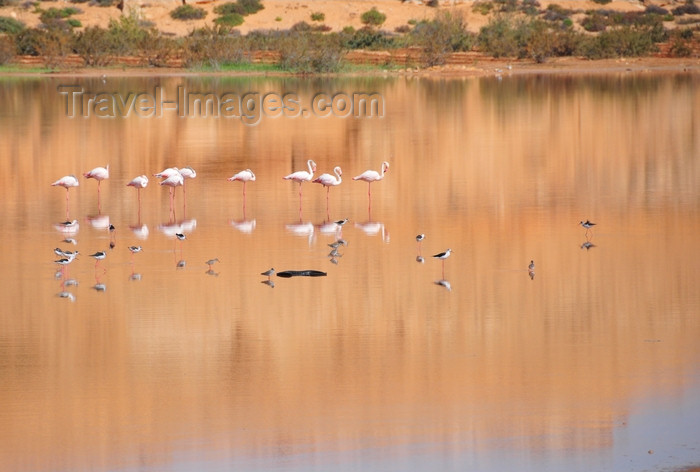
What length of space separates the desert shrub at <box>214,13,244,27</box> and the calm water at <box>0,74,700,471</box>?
155 ft

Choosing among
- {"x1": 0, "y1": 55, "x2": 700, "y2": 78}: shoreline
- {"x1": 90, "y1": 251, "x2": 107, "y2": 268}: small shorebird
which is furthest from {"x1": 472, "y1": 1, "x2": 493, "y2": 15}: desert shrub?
{"x1": 90, "y1": 251, "x2": 107, "y2": 268}: small shorebird

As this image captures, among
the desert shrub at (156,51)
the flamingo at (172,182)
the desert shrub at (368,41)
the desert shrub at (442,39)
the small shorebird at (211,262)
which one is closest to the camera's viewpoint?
the small shorebird at (211,262)

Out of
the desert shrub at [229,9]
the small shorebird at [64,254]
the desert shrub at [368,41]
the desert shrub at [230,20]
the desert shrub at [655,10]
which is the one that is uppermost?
the desert shrub at [229,9]

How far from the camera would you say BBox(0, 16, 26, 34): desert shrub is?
62.0 meters

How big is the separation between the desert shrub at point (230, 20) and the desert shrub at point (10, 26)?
9.62 m

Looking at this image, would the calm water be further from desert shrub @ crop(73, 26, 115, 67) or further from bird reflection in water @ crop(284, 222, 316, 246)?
desert shrub @ crop(73, 26, 115, 67)

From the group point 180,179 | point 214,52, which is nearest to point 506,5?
point 214,52

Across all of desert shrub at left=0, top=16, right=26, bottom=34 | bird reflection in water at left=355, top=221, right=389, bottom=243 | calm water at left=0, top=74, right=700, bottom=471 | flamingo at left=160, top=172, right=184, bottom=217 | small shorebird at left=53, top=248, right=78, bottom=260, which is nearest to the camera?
calm water at left=0, top=74, right=700, bottom=471

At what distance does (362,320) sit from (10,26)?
55943 millimetres

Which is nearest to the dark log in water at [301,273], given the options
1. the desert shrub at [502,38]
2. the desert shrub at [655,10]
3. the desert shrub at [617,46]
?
the desert shrub at [617,46]

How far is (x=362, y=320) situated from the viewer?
387 inches

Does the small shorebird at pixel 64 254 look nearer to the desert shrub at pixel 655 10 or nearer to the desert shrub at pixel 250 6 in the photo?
the desert shrub at pixel 250 6

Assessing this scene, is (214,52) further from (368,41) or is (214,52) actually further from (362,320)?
(362,320)

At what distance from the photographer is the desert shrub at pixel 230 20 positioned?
67625 mm
